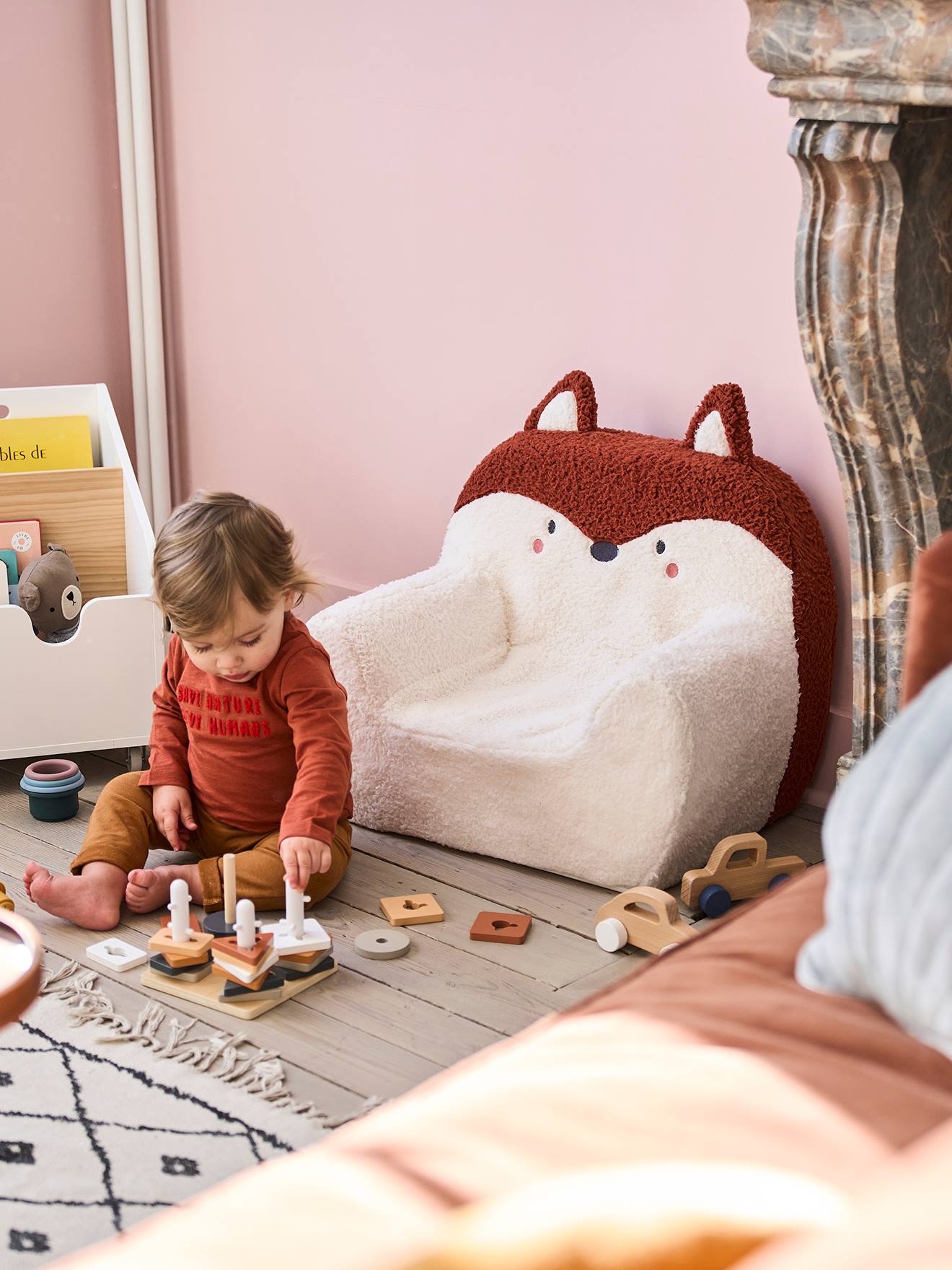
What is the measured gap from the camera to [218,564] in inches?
67.3

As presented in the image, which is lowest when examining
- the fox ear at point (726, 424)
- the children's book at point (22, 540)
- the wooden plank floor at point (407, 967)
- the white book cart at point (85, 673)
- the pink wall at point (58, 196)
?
the wooden plank floor at point (407, 967)

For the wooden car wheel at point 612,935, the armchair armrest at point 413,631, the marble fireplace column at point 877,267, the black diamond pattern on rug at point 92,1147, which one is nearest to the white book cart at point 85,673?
the armchair armrest at point 413,631

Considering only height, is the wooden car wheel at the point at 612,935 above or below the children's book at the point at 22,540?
below

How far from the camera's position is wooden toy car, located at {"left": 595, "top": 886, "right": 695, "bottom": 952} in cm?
167

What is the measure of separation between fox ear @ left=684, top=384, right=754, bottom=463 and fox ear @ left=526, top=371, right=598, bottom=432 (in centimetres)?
22

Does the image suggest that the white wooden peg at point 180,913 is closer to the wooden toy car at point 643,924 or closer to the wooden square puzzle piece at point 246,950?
the wooden square puzzle piece at point 246,950

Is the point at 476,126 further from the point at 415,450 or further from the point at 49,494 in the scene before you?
the point at 49,494

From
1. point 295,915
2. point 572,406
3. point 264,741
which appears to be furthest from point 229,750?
point 572,406

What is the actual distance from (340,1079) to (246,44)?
2123mm

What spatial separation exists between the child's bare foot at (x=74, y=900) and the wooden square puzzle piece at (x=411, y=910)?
1.14 ft

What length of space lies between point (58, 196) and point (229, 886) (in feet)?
6.14

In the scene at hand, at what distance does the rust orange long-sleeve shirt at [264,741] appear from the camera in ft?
5.84

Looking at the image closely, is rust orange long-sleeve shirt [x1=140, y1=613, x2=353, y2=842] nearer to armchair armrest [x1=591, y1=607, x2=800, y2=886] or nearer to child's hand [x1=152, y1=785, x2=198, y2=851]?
child's hand [x1=152, y1=785, x2=198, y2=851]

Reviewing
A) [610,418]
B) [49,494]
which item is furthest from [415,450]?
[49,494]
